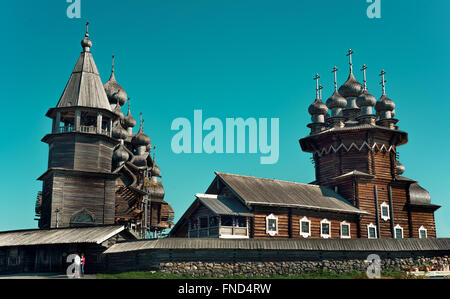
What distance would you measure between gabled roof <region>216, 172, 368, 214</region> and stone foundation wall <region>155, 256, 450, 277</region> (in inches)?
177

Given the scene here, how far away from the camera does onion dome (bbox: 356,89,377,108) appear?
43.2m

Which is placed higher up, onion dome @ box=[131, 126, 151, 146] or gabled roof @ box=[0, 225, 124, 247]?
onion dome @ box=[131, 126, 151, 146]

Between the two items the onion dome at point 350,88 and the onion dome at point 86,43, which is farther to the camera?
the onion dome at point 350,88

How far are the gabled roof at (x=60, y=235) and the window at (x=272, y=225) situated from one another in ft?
29.6

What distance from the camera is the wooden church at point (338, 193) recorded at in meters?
32.6

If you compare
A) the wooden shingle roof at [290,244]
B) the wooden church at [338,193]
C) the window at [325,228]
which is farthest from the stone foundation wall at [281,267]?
the window at [325,228]

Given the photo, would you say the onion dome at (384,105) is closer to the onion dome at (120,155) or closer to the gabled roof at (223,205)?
the gabled roof at (223,205)

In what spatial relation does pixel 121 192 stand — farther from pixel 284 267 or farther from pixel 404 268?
pixel 404 268

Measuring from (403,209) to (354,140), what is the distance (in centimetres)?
689

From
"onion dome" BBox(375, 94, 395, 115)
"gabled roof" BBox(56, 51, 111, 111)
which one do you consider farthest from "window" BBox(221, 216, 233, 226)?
"onion dome" BBox(375, 94, 395, 115)

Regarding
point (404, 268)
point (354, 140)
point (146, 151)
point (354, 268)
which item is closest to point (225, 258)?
point (354, 268)

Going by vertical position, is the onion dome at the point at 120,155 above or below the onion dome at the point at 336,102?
below

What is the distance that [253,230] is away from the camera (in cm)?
3216

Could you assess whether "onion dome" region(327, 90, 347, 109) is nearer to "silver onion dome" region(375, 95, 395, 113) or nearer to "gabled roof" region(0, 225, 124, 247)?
"silver onion dome" region(375, 95, 395, 113)
